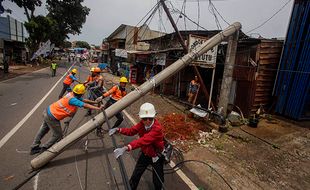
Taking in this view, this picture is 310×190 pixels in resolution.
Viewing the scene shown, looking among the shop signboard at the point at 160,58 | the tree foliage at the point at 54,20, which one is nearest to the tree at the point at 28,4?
the tree foliage at the point at 54,20

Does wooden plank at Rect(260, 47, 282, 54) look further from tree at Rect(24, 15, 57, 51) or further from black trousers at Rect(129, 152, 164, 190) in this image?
tree at Rect(24, 15, 57, 51)

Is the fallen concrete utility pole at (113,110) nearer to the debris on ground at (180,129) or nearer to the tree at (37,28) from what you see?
the debris on ground at (180,129)

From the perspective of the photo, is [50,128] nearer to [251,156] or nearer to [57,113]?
[57,113]

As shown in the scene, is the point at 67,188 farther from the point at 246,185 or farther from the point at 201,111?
the point at 201,111

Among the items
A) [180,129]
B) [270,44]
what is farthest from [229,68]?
[180,129]

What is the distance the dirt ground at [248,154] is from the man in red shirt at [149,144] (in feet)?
4.60

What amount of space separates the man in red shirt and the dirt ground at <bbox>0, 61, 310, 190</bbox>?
140 centimetres

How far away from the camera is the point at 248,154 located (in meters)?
6.12

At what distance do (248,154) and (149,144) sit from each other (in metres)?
4.30

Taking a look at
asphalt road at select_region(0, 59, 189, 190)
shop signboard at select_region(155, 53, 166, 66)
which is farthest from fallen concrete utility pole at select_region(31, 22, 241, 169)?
shop signboard at select_region(155, 53, 166, 66)

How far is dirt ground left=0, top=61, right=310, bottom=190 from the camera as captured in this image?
4.68m

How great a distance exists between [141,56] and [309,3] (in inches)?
574

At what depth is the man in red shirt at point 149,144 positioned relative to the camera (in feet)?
10.7

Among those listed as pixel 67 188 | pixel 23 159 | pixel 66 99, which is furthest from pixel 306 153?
pixel 23 159
